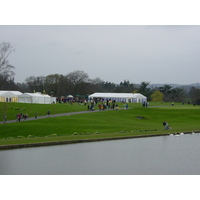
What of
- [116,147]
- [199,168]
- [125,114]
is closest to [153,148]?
[116,147]

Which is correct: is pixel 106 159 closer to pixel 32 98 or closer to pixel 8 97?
pixel 32 98

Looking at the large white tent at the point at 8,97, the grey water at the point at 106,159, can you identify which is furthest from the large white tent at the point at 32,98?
the grey water at the point at 106,159

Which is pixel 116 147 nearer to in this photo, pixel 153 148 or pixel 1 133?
pixel 153 148

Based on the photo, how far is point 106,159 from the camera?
2338cm

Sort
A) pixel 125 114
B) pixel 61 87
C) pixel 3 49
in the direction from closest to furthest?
pixel 125 114 → pixel 3 49 → pixel 61 87

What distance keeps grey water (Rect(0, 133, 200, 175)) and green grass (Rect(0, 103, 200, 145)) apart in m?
3.12

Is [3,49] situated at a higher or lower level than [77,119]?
higher

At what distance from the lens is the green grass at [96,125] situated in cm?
3406

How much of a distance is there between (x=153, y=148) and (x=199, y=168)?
279 inches

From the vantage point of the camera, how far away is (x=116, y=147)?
27.7 m

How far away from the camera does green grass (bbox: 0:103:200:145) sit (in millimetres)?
34062

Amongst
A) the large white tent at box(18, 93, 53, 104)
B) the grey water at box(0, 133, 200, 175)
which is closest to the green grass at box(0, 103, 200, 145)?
the grey water at box(0, 133, 200, 175)

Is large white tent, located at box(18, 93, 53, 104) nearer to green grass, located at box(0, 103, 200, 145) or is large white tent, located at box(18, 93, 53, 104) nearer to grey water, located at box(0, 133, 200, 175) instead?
green grass, located at box(0, 103, 200, 145)
